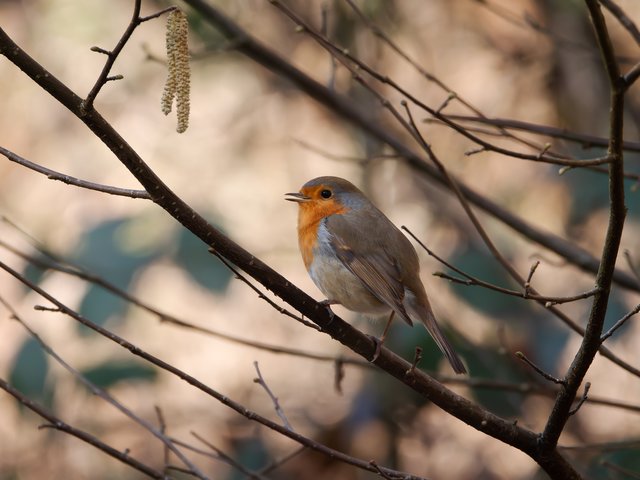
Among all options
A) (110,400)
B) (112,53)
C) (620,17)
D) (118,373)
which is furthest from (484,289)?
(112,53)

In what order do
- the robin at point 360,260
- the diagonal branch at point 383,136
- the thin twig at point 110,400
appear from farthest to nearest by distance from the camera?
the robin at point 360,260, the diagonal branch at point 383,136, the thin twig at point 110,400

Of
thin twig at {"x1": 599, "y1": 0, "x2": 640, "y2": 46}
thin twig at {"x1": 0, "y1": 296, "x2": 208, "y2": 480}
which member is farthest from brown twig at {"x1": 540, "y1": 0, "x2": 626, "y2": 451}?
thin twig at {"x1": 0, "y1": 296, "x2": 208, "y2": 480}

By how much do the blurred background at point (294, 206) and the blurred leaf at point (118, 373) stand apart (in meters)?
0.35

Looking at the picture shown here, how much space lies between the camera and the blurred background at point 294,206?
5211mm

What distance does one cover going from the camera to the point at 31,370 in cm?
369

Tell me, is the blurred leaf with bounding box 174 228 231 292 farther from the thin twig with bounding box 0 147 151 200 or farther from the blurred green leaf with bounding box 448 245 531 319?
the thin twig with bounding box 0 147 151 200

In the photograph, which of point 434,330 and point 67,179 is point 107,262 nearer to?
point 434,330

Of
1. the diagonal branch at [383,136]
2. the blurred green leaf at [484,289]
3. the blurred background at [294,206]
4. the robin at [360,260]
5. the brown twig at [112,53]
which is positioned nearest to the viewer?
the brown twig at [112,53]

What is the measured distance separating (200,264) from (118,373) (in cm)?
64

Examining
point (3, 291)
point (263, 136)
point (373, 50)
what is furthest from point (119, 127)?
point (373, 50)

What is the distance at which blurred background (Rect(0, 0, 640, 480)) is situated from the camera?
5.21 meters

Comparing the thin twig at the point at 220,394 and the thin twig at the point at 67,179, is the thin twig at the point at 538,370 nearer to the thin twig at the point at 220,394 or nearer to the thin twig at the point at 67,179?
the thin twig at the point at 220,394

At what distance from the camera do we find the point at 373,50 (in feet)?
18.7

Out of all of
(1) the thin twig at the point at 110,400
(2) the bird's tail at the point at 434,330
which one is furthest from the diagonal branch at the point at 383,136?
(1) the thin twig at the point at 110,400
